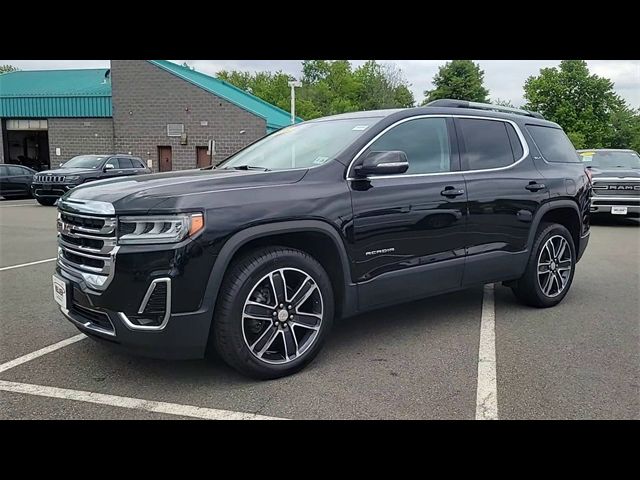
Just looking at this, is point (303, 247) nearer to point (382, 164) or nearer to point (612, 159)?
point (382, 164)

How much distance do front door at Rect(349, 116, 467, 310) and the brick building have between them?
23399 mm

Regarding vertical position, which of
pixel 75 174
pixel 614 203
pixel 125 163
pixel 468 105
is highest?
pixel 468 105

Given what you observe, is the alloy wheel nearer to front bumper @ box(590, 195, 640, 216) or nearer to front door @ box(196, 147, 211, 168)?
front bumper @ box(590, 195, 640, 216)

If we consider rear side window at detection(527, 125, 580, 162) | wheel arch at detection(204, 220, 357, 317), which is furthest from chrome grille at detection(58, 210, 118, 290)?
rear side window at detection(527, 125, 580, 162)

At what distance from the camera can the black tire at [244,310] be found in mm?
3266

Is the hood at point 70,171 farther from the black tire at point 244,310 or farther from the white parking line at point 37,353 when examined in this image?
the black tire at point 244,310

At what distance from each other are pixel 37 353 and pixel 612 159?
13564mm

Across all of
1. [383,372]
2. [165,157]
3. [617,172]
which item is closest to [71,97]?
[165,157]

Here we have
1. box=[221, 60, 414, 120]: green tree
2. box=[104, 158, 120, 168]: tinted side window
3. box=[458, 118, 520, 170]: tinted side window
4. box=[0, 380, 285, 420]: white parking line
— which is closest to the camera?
box=[0, 380, 285, 420]: white parking line

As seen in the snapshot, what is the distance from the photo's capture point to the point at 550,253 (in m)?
5.29

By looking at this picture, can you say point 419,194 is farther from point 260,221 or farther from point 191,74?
point 191,74

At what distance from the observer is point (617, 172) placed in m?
12.1

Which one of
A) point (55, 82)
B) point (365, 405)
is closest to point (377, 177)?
point (365, 405)

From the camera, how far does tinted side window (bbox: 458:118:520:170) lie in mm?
4695
